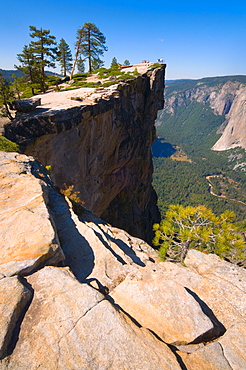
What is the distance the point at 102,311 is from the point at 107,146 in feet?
75.3

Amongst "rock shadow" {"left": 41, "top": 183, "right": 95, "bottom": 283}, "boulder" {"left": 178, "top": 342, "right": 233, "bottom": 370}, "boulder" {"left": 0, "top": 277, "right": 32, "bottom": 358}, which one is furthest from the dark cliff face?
"boulder" {"left": 178, "top": 342, "right": 233, "bottom": 370}

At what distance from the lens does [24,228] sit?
6.01 meters

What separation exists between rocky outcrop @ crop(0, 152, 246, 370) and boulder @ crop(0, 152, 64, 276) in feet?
0.09

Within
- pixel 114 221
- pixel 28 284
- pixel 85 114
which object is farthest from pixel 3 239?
pixel 114 221

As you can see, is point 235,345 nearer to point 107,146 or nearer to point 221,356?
point 221,356

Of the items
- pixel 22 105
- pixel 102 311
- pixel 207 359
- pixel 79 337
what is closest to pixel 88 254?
pixel 102 311

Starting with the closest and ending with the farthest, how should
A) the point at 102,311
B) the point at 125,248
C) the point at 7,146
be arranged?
the point at 102,311, the point at 125,248, the point at 7,146

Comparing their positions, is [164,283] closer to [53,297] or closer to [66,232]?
[53,297]

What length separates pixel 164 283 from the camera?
18.6 ft

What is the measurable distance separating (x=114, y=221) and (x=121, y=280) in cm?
2657

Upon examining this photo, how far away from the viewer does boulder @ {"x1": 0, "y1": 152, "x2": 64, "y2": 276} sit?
5.13 m

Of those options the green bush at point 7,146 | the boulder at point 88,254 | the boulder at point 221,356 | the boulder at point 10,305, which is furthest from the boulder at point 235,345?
the green bush at point 7,146

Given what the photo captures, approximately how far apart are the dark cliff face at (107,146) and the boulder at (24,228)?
7.57m

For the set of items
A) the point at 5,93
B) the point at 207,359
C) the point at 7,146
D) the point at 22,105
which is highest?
the point at 5,93
